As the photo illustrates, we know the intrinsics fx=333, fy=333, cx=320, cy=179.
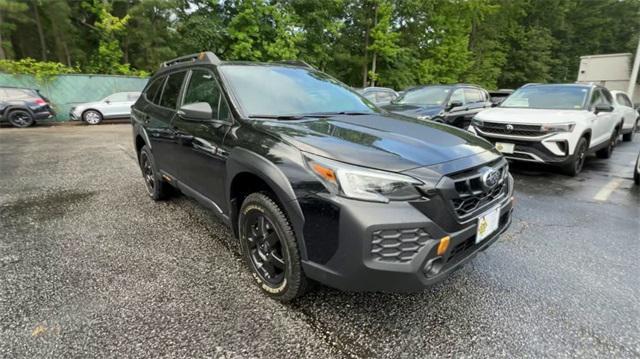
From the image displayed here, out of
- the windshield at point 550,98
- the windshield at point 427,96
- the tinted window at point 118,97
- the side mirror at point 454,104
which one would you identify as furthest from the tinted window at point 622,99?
the tinted window at point 118,97

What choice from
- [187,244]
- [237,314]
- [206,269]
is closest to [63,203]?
[187,244]

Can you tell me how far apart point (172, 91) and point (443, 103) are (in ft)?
20.0

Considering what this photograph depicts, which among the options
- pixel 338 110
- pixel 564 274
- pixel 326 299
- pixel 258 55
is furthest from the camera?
pixel 258 55

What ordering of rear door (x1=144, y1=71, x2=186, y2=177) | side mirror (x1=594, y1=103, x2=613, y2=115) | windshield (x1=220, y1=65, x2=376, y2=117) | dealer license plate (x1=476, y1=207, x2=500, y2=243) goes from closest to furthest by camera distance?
dealer license plate (x1=476, y1=207, x2=500, y2=243) < windshield (x1=220, y1=65, x2=376, y2=117) < rear door (x1=144, y1=71, x2=186, y2=177) < side mirror (x1=594, y1=103, x2=613, y2=115)

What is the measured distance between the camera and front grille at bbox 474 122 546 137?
5.17m

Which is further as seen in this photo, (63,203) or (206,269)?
(63,203)

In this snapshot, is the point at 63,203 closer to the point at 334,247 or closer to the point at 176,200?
the point at 176,200

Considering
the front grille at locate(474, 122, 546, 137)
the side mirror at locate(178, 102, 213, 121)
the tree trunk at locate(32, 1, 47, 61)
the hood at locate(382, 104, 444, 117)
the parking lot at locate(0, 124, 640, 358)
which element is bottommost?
the parking lot at locate(0, 124, 640, 358)

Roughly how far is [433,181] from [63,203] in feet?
15.0

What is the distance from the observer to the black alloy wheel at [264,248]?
88.4 inches

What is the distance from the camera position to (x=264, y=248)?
2.36 m

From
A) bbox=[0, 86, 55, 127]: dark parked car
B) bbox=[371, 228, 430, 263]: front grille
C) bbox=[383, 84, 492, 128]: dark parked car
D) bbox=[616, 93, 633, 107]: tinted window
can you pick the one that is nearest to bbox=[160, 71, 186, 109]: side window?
bbox=[371, 228, 430, 263]: front grille

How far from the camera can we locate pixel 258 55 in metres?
18.9

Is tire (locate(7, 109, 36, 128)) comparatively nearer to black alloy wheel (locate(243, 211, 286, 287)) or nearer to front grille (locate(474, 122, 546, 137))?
black alloy wheel (locate(243, 211, 286, 287))
